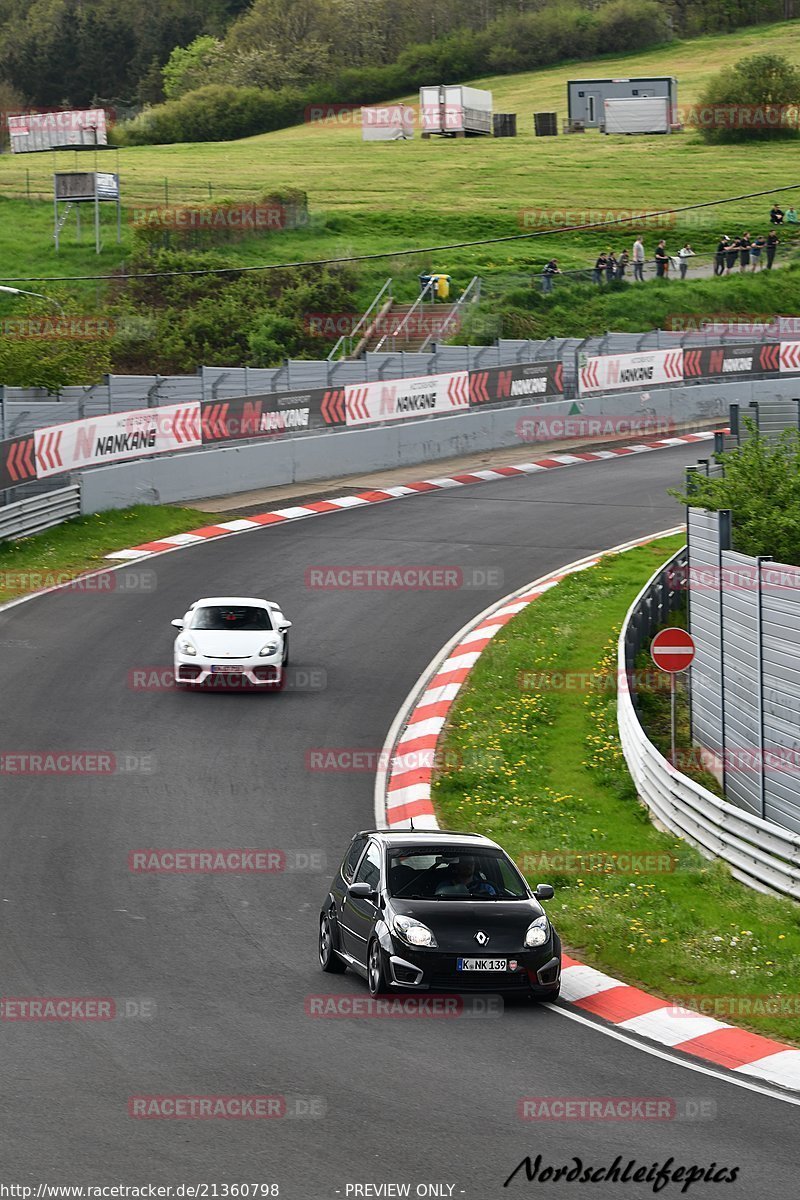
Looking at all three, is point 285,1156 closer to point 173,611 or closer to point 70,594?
point 173,611

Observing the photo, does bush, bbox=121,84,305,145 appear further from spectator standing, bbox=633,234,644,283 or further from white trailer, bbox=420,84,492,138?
spectator standing, bbox=633,234,644,283

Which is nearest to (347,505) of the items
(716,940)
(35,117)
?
(716,940)

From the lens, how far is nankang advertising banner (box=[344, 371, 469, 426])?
1590 inches

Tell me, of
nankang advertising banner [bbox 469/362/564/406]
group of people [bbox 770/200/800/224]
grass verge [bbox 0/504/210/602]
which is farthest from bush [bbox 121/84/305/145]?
grass verge [bbox 0/504/210/602]

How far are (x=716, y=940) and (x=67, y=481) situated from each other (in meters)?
21.8

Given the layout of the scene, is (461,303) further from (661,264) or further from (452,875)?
(452,875)

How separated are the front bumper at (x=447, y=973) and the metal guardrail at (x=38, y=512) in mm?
20293

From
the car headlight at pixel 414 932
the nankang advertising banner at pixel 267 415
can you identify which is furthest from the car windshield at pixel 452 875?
the nankang advertising banner at pixel 267 415

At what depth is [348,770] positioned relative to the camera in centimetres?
2020

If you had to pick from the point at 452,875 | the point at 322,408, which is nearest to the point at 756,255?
the point at 322,408

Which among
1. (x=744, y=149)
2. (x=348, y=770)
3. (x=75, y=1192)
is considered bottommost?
(x=348, y=770)

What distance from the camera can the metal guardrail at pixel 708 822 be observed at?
15.3m

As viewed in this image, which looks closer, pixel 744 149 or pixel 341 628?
pixel 341 628

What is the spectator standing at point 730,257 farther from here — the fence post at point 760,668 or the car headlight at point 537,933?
the car headlight at point 537,933
